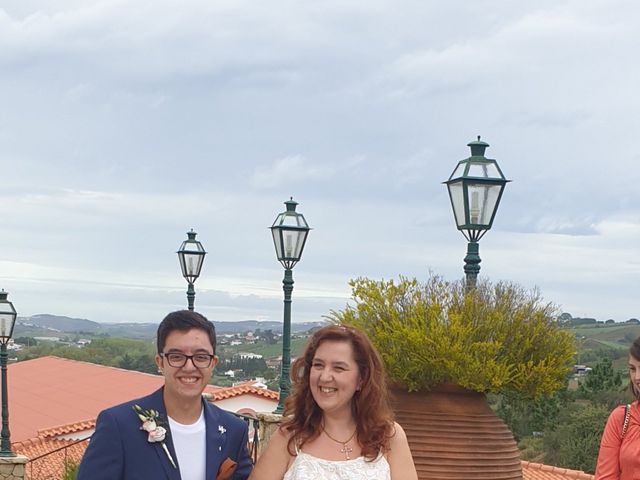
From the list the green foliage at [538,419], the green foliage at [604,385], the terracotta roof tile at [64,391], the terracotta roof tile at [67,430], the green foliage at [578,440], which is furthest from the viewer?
the green foliage at [604,385]

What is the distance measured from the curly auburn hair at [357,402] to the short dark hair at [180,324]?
1.46 feet

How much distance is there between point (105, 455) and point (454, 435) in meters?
2.69

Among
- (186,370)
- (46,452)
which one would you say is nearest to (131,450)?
(186,370)

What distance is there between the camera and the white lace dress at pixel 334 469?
289 cm

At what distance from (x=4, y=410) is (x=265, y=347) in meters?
45.1

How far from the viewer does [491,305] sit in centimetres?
505

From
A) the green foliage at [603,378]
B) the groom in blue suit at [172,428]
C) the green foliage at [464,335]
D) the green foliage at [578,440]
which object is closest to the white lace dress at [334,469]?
the groom in blue suit at [172,428]

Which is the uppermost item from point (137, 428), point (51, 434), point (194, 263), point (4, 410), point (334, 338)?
point (194, 263)

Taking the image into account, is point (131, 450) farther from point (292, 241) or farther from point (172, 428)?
point (292, 241)

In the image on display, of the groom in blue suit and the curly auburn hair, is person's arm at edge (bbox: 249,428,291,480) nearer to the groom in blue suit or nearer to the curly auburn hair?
the curly auburn hair

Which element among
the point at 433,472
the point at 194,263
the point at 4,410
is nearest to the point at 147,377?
the point at 4,410

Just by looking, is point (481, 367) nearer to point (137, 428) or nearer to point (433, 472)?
point (433, 472)

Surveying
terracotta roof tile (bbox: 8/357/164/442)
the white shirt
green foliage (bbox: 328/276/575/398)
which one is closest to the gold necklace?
the white shirt

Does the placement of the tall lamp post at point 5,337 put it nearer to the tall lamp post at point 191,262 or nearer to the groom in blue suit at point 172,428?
the tall lamp post at point 191,262
